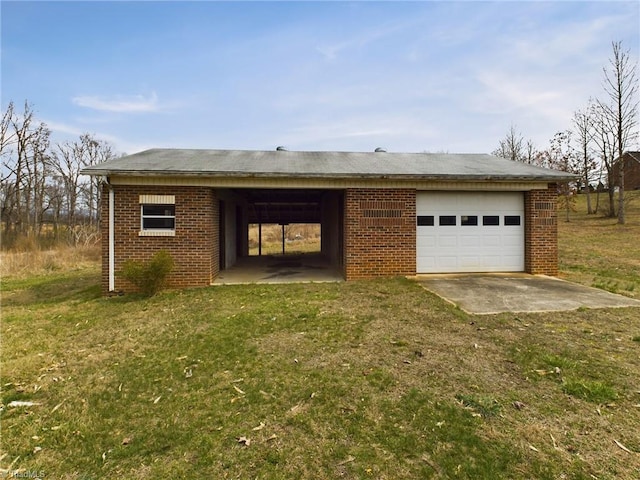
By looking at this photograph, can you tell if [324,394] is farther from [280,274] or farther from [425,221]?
[280,274]

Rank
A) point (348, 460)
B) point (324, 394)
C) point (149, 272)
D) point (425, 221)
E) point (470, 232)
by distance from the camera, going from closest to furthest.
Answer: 1. point (348, 460)
2. point (324, 394)
3. point (149, 272)
4. point (425, 221)
5. point (470, 232)

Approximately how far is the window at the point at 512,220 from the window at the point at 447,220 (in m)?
1.55

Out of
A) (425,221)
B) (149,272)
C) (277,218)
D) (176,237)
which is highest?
(277,218)

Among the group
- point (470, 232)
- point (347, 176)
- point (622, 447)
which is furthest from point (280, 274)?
point (622, 447)

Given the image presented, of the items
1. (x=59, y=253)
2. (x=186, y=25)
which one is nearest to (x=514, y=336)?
(x=186, y=25)

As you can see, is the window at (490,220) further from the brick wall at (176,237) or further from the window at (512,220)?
the brick wall at (176,237)

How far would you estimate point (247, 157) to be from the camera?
1182 centimetres

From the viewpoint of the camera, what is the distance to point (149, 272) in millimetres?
8312

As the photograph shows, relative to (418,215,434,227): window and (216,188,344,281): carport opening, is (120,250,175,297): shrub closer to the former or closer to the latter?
(216,188,344,281): carport opening

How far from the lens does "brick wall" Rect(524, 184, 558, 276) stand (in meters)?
10.3

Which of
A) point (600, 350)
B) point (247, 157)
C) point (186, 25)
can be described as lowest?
point (600, 350)

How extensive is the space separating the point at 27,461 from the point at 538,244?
11.5 metres

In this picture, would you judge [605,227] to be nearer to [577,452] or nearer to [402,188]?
[402,188]

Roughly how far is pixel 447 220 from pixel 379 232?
2104 mm
